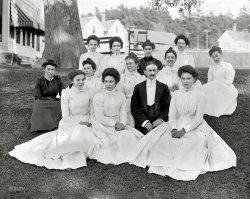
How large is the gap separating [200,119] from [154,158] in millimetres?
957

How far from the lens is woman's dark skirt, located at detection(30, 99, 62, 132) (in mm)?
7402

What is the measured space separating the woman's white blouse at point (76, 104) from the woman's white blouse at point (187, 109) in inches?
59.0

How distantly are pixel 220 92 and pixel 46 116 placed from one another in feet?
12.3

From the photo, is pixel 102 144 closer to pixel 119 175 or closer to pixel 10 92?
pixel 119 175

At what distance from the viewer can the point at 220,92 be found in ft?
27.6

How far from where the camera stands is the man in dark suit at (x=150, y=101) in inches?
269

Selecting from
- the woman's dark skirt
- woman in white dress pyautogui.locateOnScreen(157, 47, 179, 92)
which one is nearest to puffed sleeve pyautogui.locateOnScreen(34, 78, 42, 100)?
the woman's dark skirt

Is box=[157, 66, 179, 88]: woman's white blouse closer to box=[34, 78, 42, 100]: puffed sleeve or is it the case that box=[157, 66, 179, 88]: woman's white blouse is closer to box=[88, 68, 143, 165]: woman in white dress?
box=[88, 68, 143, 165]: woman in white dress

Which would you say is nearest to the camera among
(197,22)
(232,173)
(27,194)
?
(27,194)

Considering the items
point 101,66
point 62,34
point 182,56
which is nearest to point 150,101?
point 101,66

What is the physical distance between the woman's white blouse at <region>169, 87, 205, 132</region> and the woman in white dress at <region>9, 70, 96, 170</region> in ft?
4.47

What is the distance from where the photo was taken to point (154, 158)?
5.93m

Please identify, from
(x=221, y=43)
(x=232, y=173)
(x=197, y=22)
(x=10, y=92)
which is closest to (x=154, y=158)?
(x=232, y=173)

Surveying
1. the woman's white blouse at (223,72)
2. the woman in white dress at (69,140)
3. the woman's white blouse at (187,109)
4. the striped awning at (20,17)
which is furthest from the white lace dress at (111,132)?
the striped awning at (20,17)
